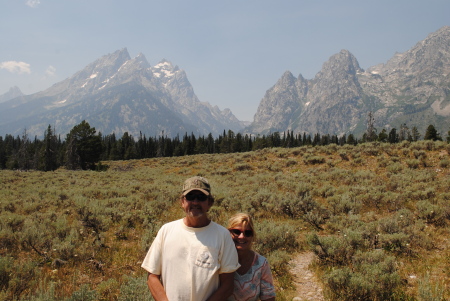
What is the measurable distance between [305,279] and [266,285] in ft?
11.2

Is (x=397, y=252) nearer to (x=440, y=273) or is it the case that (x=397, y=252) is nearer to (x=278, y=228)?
(x=440, y=273)

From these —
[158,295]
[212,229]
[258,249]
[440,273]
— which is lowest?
[440,273]

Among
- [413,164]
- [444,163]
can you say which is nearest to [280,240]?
[413,164]

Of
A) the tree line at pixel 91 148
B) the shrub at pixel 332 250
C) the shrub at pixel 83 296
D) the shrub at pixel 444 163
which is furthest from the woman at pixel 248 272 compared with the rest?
the tree line at pixel 91 148

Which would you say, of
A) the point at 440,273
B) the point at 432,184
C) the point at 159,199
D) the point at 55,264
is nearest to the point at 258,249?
the point at 440,273

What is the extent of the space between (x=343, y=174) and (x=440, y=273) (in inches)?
439

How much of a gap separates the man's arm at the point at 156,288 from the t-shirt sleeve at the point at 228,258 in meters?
0.80

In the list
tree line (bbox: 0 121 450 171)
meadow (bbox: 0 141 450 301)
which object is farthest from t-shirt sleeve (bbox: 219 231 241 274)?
tree line (bbox: 0 121 450 171)

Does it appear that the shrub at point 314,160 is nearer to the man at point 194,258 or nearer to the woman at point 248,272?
the woman at point 248,272

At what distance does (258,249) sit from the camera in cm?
712

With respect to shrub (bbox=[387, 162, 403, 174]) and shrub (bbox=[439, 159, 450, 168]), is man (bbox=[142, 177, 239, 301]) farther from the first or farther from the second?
shrub (bbox=[439, 159, 450, 168])

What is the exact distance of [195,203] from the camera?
3.16 metres

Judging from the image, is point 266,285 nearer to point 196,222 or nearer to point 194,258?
point 194,258

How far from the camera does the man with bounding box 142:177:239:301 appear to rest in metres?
2.96
